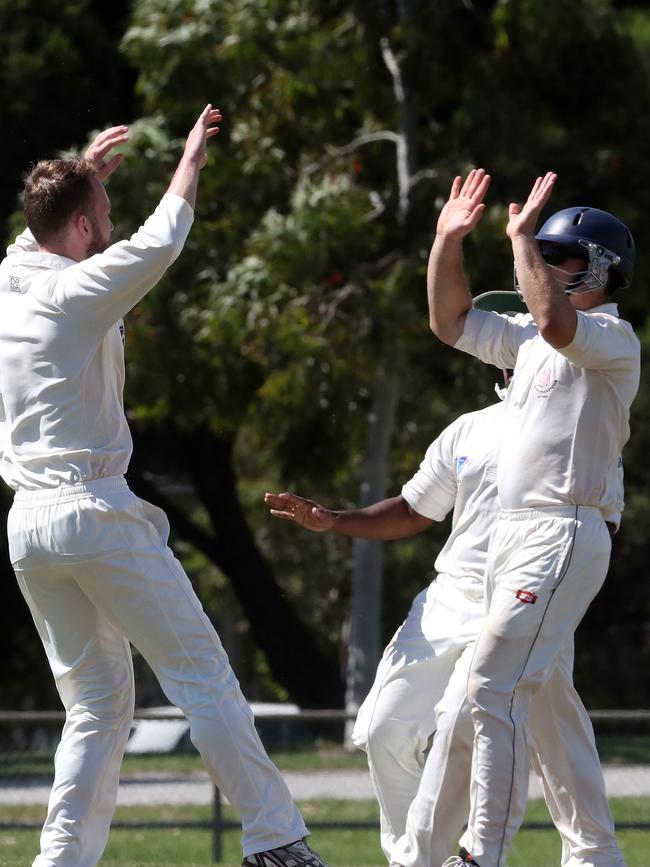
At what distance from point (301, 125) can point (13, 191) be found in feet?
18.7

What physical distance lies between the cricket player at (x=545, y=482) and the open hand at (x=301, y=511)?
962 mm

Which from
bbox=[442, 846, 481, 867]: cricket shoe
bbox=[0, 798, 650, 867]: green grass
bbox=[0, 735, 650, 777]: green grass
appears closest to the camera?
bbox=[442, 846, 481, 867]: cricket shoe

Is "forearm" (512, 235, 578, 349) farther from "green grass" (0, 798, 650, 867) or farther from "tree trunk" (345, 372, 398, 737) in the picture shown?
"tree trunk" (345, 372, 398, 737)

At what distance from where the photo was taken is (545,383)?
5.08 meters

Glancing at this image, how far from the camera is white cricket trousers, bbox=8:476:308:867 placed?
191 inches

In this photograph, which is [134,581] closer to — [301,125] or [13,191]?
[301,125]

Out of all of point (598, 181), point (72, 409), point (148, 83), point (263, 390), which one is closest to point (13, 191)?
point (148, 83)

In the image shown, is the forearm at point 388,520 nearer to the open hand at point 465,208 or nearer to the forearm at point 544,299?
the open hand at point 465,208

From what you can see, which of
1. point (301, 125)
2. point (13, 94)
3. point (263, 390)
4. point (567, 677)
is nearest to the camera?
point (567, 677)

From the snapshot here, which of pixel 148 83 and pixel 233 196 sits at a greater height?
pixel 148 83

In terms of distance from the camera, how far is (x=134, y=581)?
4.89 metres

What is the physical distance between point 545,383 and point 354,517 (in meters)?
1.30

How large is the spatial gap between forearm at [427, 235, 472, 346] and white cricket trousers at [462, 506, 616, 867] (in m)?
0.75

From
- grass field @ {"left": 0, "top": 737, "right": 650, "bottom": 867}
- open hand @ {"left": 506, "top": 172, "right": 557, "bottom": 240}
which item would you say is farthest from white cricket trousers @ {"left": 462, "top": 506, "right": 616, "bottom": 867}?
grass field @ {"left": 0, "top": 737, "right": 650, "bottom": 867}
